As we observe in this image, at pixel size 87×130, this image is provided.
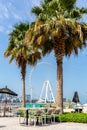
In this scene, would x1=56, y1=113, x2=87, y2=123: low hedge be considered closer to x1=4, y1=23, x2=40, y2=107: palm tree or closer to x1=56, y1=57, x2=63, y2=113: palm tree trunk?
x1=56, y1=57, x2=63, y2=113: palm tree trunk

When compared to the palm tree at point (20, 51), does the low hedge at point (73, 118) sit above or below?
below

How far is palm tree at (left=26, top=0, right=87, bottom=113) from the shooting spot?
18031 millimetres

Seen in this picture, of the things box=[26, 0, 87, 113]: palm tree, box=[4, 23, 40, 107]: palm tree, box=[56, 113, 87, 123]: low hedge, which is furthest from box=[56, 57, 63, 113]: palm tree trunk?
box=[4, 23, 40, 107]: palm tree

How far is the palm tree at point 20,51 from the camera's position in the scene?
26.6 metres

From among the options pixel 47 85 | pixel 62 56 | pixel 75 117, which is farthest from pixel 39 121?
pixel 47 85

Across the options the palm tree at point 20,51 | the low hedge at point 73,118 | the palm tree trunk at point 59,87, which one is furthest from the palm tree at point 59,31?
the palm tree at point 20,51

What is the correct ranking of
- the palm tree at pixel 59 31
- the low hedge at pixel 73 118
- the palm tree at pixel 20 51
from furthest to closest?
A: the palm tree at pixel 20 51
the palm tree at pixel 59 31
the low hedge at pixel 73 118

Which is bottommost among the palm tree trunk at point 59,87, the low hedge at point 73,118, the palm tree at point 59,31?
the low hedge at point 73,118

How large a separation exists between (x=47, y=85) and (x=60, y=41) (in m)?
17.5

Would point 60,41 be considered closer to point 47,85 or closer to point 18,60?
point 18,60

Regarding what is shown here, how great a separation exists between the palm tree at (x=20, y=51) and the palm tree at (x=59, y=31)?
672cm

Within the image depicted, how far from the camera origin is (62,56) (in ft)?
62.6

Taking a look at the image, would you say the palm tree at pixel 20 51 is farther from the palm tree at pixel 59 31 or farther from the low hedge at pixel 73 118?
the low hedge at pixel 73 118

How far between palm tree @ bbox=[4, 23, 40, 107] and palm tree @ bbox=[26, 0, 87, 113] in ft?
22.1
